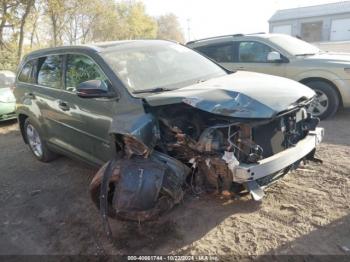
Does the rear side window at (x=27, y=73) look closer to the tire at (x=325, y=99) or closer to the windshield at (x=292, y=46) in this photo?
the windshield at (x=292, y=46)

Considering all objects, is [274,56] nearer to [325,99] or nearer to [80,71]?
[325,99]

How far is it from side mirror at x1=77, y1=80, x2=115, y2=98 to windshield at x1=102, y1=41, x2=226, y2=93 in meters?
0.24

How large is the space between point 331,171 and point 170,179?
229 centimetres

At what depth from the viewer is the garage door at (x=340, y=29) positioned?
29602 mm

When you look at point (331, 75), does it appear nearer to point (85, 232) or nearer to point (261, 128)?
point (261, 128)

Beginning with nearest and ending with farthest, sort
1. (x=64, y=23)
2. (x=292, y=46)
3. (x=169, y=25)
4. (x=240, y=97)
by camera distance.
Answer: (x=240, y=97) → (x=292, y=46) → (x=64, y=23) → (x=169, y=25)

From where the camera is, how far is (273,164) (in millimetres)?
3223

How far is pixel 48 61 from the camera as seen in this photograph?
16.6 ft

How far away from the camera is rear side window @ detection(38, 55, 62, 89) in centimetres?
473

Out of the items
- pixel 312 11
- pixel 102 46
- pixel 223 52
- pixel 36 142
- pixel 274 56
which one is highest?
pixel 312 11

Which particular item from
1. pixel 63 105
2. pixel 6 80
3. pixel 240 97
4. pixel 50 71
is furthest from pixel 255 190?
pixel 6 80

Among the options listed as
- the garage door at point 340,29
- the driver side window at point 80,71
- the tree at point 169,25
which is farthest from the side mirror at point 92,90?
the tree at point 169,25

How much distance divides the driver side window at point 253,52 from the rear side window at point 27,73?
14.1 feet

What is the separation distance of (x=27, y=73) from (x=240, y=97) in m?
3.90
